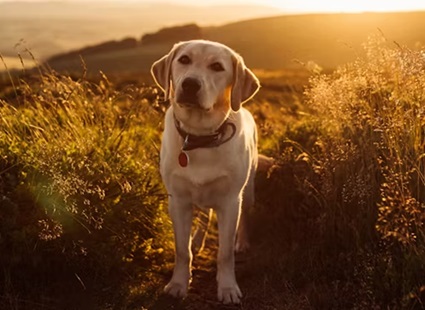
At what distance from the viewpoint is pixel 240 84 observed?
4.65m

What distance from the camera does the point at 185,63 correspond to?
450 centimetres

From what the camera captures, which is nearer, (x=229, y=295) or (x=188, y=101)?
(x=188, y=101)

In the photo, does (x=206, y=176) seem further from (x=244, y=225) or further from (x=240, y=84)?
(x=244, y=225)

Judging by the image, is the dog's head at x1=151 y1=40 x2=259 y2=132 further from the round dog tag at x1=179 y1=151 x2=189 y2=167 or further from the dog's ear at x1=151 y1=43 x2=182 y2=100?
the round dog tag at x1=179 y1=151 x2=189 y2=167

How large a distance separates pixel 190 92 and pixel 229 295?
5.00ft

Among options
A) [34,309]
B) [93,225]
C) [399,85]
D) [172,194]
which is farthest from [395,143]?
[34,309]

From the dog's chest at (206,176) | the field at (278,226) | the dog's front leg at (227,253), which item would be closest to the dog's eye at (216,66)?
the dog's chest at (206,176)

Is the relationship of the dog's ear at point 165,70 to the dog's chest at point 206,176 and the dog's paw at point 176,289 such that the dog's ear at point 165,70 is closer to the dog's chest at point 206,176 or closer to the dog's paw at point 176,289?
the dog's chest at point 206,176

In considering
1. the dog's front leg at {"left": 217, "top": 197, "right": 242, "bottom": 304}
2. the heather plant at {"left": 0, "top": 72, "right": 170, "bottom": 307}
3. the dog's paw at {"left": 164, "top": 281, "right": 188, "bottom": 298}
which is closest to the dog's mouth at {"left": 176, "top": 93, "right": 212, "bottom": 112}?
the heather plant at {"left": 0, "top": 72, "right": 170, "bottom": 307}

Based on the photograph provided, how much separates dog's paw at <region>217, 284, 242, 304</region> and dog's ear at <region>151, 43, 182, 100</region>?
1478 millimetres

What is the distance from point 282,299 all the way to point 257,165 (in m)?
1.97

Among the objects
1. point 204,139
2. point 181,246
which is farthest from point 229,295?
point 204,139

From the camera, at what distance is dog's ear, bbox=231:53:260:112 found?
15.1 ft

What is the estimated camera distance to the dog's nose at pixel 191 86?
4.24 meters
